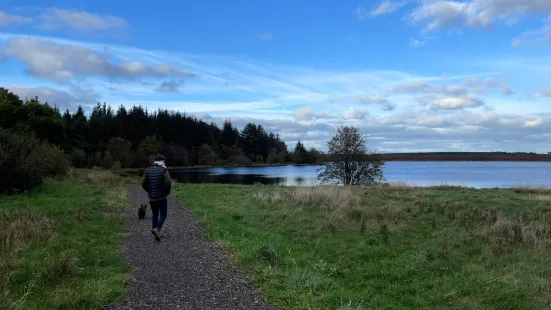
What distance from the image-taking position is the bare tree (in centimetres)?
3584

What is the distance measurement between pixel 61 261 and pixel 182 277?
1.90 meters

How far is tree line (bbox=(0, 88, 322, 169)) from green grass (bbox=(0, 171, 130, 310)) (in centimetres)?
→ 2768

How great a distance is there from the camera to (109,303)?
17.5 feet

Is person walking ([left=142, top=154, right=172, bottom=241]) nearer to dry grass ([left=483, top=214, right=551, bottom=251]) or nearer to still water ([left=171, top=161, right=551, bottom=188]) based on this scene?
dry grass ([left=483, top=214, right=551, bottom=251])

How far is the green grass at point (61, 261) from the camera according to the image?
17.4 ft

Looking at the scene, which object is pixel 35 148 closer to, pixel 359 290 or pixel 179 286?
pixel 179 286

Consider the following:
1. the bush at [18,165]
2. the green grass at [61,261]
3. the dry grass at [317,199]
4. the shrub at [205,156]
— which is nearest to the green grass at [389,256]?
the dry grass at [317,199]

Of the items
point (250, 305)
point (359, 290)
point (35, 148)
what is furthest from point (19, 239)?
point (35, 148)

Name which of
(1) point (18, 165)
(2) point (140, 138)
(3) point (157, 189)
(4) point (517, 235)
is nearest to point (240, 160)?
(2) point (140, 138)

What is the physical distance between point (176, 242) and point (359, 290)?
4.55 m

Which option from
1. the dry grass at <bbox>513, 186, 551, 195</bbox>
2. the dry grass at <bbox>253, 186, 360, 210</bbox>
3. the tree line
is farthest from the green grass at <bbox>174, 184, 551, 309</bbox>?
the tree line

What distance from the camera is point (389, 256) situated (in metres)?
9.32

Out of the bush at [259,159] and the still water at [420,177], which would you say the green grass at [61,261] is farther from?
the bush at [259,159]

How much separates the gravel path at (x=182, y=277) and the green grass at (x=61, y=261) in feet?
0.98
